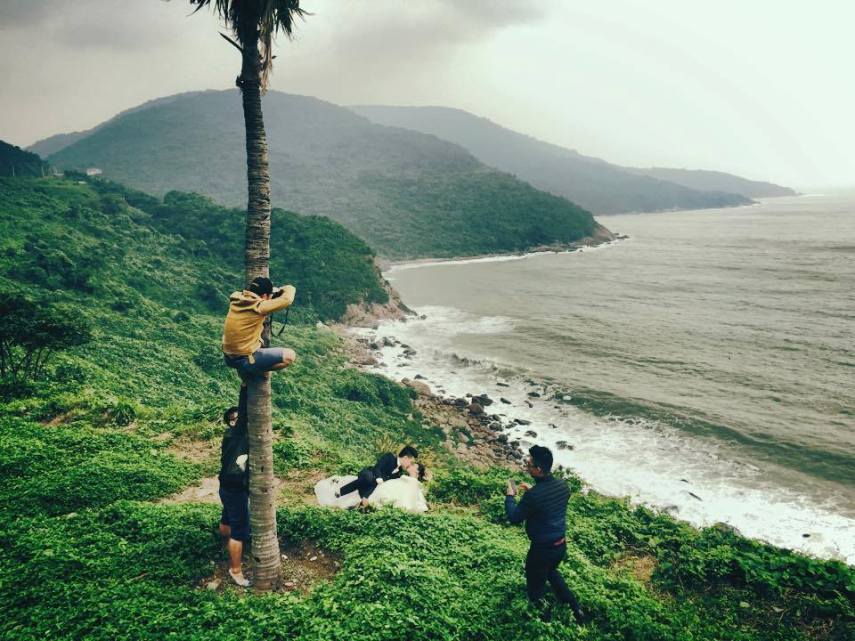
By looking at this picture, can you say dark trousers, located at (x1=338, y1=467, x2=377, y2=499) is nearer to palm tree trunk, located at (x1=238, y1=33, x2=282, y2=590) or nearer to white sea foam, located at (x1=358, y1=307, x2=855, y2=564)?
palm tree trunk, located at (x1=238, y1=33, x2=282, y2=590)

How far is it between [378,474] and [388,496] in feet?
1.71

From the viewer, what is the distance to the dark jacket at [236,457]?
262 inches

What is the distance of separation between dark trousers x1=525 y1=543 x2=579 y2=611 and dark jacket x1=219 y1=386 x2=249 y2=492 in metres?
4.04

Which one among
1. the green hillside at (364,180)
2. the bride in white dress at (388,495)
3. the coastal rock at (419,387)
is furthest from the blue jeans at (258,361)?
the green hillside at (364,180)

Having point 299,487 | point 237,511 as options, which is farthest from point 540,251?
point 237,511

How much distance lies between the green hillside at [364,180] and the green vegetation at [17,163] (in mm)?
54561

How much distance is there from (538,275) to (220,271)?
149 ft

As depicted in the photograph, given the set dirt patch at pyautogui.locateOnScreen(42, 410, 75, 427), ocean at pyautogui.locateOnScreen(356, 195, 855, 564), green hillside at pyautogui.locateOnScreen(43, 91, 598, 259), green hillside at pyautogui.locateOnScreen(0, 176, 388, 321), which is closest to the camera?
dirt patch at pyautogui.locateOnScreen(42, 410, 75, 427)

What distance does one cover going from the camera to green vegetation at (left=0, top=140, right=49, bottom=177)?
166 feet

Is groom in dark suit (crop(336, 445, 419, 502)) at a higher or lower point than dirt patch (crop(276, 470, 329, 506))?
higher

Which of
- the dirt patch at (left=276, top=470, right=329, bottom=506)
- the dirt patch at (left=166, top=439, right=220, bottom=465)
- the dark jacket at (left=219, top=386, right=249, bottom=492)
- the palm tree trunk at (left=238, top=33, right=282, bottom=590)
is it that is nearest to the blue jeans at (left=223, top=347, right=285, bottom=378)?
the palm tree trunk at (left=238, top=33, right=282, bottom=590)

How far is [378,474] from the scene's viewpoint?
9352mm

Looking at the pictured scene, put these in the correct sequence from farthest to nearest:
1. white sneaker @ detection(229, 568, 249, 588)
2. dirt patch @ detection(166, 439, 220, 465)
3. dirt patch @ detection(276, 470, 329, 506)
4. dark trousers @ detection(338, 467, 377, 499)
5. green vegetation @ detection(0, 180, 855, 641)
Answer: dirt patch @ detection(166, 439, 220, 465)
dirt patch @ detection(276, 470, 329, 506)
dark trousers @ detection(338, 467, 377, 499)
white sneaker @ detection(229, 568, 249, 588)
green vegetation @ detection(0, 180, 855, 641)

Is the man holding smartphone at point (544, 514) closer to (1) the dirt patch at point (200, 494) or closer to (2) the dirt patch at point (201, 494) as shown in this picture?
(2) the dirt patch at point (201, 494)
